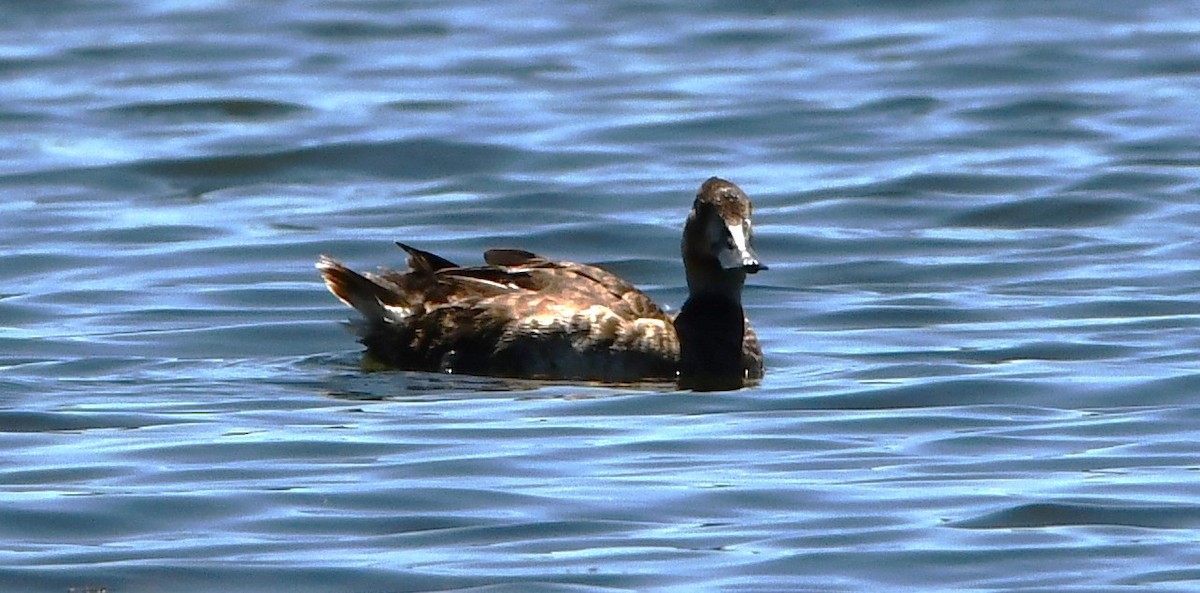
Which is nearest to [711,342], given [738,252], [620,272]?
[738,252]

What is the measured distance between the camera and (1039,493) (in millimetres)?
8766

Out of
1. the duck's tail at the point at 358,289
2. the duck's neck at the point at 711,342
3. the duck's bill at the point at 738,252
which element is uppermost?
the duck's bill at the point at 738,252

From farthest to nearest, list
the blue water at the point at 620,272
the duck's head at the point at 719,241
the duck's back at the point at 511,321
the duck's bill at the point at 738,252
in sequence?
the duck's head at the point at 719,241 < the duck's bill at the point at 738,252 < the duck's back at the point at 511,321 < the blue water at the point at 620,272

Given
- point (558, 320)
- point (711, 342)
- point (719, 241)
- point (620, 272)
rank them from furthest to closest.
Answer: point (620, 272) < point (719, 241) < point (711, 342) < point (558, 320)

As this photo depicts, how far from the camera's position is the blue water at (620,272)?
8.20 meters

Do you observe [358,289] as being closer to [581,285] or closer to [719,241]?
[581,285]

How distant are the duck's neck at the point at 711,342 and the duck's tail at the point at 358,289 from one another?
1.20 metres

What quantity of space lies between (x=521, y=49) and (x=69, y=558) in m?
15.7

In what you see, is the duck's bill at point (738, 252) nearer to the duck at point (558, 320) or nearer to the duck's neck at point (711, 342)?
the duck at point (558, 320)

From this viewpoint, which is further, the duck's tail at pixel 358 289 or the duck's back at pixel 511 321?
the duck's tail at pixel 358 289

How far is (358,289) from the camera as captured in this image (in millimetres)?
11672

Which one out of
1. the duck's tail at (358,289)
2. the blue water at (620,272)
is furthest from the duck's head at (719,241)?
the duck's tail at (358,289)

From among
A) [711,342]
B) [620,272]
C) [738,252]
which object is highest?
[738,252]

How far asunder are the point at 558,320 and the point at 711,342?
660 millimetres
